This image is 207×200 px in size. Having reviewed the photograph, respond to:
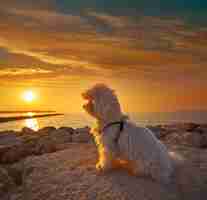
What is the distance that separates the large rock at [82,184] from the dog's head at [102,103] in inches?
42.2

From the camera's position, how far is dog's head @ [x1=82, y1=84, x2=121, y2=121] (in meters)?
4.56

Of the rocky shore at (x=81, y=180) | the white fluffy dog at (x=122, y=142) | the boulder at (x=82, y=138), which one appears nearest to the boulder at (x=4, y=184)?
the rocky shore at (x=81, y=180)

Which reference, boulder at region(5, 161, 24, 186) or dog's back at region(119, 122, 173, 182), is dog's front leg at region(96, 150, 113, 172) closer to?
dog's back at region(119, 122, 173, 182)

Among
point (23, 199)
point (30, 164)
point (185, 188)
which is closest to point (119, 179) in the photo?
point (185, 188)

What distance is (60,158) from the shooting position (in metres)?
5.64

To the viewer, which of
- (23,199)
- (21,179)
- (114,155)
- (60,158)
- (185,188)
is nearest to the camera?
(23,199)

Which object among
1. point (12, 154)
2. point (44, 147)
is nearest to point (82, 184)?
point (12, 154)

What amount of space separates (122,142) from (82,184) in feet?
3.30

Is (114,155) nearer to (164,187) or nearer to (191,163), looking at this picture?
(164,187)

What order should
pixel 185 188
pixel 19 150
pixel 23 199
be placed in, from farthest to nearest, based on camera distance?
pixel 19 150 → pixel 185 188 → pixel 23 199

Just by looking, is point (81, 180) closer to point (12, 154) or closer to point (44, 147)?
point (12, 154)

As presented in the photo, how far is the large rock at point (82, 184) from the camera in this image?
12.8 ft

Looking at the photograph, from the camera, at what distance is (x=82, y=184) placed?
4223 mm

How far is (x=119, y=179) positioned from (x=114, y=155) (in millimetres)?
460
